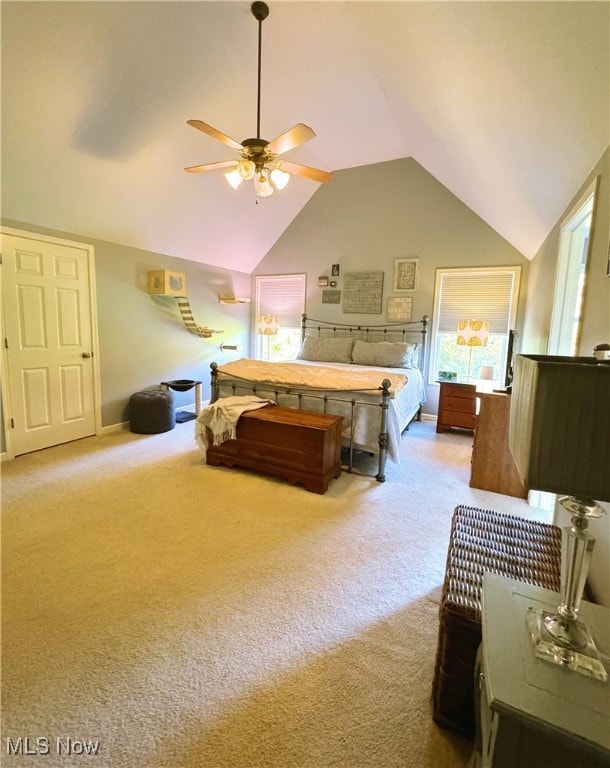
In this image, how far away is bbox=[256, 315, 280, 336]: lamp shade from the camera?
602 cm

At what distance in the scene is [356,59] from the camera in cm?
293

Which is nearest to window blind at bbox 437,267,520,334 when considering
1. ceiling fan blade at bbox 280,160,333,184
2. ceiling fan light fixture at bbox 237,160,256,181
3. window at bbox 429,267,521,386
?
window at bbox 429,267,521,386

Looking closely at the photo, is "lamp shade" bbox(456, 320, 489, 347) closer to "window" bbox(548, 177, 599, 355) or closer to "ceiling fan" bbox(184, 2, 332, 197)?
"window" bbox(548, 177, 599, 355)

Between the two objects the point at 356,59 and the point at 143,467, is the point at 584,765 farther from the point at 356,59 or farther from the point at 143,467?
the point at 356,59

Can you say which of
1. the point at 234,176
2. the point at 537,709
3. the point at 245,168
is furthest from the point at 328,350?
the point at 537,709

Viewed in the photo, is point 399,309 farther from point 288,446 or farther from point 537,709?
point 537,709

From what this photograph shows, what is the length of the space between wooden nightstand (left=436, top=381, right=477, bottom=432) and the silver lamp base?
12.3 feet

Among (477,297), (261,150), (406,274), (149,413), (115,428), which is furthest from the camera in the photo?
(406,274)

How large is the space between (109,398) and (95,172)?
2361 mm

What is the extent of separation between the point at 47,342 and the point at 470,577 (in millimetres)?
4086

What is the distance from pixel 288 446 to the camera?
3.05 meters

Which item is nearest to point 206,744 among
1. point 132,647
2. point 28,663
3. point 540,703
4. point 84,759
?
point 84,759

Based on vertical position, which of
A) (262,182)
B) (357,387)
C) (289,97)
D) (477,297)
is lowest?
(357,387)

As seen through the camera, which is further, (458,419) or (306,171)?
(458,419)
